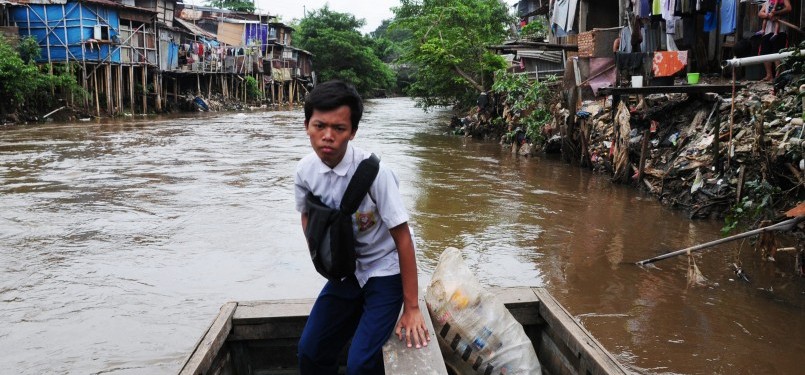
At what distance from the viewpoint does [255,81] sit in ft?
131

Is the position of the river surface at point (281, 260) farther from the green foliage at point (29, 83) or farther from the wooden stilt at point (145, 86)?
the wooden stilt at point (145, 86)

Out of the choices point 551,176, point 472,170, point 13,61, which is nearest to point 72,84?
point 13,61

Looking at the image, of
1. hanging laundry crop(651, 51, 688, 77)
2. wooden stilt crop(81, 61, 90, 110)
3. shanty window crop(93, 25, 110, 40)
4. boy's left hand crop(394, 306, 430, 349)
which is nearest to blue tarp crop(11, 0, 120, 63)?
shanty window crop(93, 25, 110, 40)

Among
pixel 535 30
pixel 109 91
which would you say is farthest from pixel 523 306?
pixel 109 91

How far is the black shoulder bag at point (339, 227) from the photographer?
2.40 metres

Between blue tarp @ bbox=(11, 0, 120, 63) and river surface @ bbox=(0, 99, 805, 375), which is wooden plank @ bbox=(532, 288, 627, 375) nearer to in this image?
river surface @ bbox=(0, 99, 805, 375)

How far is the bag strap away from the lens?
2389mm

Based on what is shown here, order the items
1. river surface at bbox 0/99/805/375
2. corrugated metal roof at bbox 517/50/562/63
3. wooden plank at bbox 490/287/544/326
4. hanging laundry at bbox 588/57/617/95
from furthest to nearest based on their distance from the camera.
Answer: corrugated metal roof at bbox 517/50/562/63 < hanging laundry at bbox 588/57/617/95 < river surface at bbox 0/99/805/375 < wooden plank at bbox 490/287/544/326

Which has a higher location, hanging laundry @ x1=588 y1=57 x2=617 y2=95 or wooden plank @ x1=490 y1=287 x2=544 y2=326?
hanging laundry @ x1=588 y1=57 x2=617 y2=95

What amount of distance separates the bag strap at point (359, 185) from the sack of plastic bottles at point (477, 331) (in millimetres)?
635

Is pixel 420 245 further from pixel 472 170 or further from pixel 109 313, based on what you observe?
pixel 472 170

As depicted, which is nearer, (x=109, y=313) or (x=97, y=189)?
(x=109, y=313)

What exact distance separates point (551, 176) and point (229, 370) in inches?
354

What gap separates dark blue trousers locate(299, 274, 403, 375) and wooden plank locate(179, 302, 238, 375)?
0.36m
